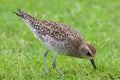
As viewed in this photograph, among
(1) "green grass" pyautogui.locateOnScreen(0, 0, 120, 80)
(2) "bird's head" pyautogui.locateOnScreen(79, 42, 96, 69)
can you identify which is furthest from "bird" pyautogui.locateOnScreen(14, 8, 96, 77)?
(1) "green grass" pyautogui.locateOnScreen(0, 0, 120, 80)

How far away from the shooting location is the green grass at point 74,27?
9820 mm

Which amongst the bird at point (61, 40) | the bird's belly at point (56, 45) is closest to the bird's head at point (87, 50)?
the bird at point (61, 40)

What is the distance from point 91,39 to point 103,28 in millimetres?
1209

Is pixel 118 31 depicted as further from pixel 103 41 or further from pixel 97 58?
pixel 97 58

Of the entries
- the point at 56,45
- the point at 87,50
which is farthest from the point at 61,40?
the point at 87,50

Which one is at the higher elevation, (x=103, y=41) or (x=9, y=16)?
(x=9, y=16)

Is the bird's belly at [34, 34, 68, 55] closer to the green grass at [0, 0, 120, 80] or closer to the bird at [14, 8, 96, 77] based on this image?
the bird at [14, 8, 96, 77]

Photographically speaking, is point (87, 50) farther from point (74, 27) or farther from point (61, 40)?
point (74, 27)

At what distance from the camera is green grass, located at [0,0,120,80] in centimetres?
982

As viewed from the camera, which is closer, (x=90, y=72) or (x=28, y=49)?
(x=90, y=72)

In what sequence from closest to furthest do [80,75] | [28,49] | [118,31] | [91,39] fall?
[80,75] < [28,49] < [91,39] < [118,31]

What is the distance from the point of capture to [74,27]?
1308 centimetres

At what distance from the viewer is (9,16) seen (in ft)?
44.3

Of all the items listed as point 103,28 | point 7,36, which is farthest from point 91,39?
point 7,36
